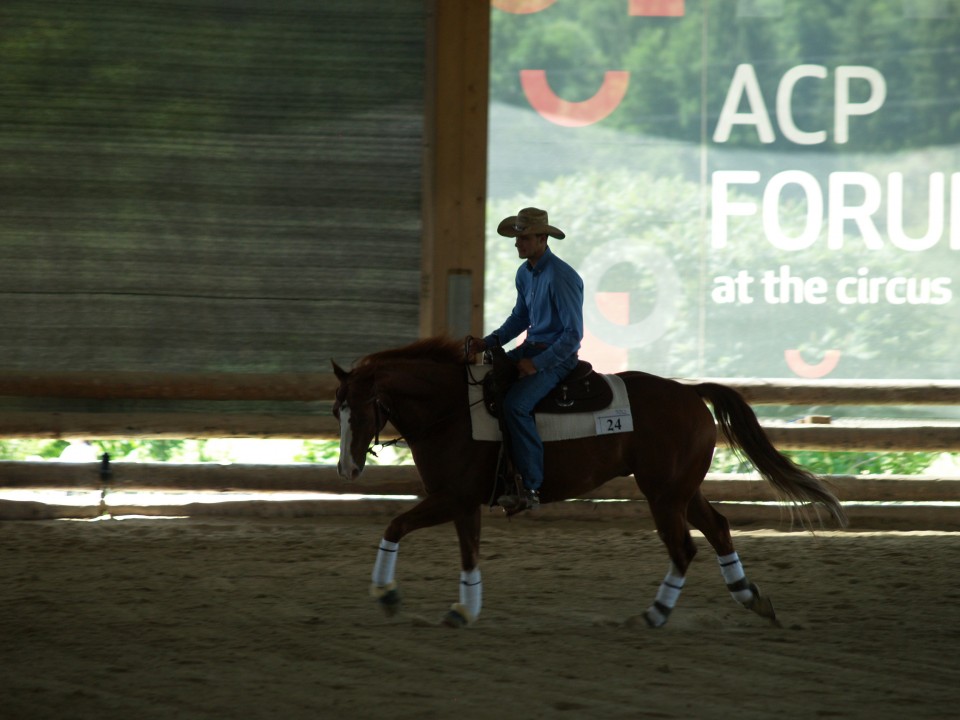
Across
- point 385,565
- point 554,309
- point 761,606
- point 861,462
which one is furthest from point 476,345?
point 861,462

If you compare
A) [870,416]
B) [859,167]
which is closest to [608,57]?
[859,167]

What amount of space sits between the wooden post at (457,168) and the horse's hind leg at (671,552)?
3977 mm

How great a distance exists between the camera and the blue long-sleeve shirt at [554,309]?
6164mm

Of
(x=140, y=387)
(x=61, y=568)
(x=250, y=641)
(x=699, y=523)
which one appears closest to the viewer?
(x=250, y=641)

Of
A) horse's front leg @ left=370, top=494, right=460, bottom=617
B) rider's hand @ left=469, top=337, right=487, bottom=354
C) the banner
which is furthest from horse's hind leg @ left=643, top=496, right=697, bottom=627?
the banner

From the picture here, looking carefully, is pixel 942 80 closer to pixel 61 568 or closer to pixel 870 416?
pixel 870 416

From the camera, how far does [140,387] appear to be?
973 centimetres

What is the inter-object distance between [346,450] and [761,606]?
2.36 meters

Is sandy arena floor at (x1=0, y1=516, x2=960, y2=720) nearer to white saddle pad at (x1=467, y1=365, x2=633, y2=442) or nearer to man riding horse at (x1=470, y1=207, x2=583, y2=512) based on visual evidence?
man riding horse at (x1=470, y1=207, x2=583, y2=512)

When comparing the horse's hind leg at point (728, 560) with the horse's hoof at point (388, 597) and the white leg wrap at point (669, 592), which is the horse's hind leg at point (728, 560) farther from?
the horse's hoof at point (388, 597)

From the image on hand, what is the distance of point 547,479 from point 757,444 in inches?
47.2

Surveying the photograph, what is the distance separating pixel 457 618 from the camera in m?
5.98

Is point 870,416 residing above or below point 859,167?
below

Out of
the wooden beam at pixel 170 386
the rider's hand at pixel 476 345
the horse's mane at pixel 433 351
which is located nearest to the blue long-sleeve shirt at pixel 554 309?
the rider's hand at pixel 476 345
